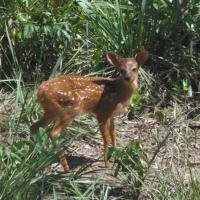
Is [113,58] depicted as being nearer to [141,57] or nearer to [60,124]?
[141,57]

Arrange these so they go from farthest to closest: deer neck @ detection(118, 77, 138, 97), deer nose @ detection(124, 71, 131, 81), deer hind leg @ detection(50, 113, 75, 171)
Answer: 1. deer neck @ detection(118, 77, 138, 97)
2. deer nose @ detection(124, 71, 131, 81)
3. deer hind leg @ detection(50, 113, 75, 171)

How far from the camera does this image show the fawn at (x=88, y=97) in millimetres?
7164

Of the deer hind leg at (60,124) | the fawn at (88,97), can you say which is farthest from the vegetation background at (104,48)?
the deer hind leg at (60,124)

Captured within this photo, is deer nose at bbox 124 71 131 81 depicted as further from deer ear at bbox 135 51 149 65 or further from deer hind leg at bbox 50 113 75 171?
deer hind leg at bbox 50 113 75 171

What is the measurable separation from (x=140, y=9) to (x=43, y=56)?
1.19 m

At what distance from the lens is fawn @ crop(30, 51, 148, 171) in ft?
23.5

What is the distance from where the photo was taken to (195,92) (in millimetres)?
8812

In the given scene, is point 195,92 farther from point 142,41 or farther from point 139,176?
point 139,176

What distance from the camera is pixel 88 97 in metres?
7.40

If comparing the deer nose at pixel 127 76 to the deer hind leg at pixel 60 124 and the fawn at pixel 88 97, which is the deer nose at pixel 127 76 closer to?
the fawn at pixel 88 97

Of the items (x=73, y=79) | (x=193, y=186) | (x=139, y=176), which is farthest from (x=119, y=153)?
(x=73, y=79)

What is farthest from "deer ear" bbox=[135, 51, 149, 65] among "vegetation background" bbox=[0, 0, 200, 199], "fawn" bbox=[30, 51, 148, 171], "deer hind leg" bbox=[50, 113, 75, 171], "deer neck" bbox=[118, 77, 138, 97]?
"deer hind leg" bbox=[50, 113, 75, 171]

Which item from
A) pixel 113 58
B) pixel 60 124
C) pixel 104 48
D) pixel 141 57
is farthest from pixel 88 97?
pixel 104 48

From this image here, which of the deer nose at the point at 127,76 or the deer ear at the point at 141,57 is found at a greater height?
the deer ear at the point at 141,57
